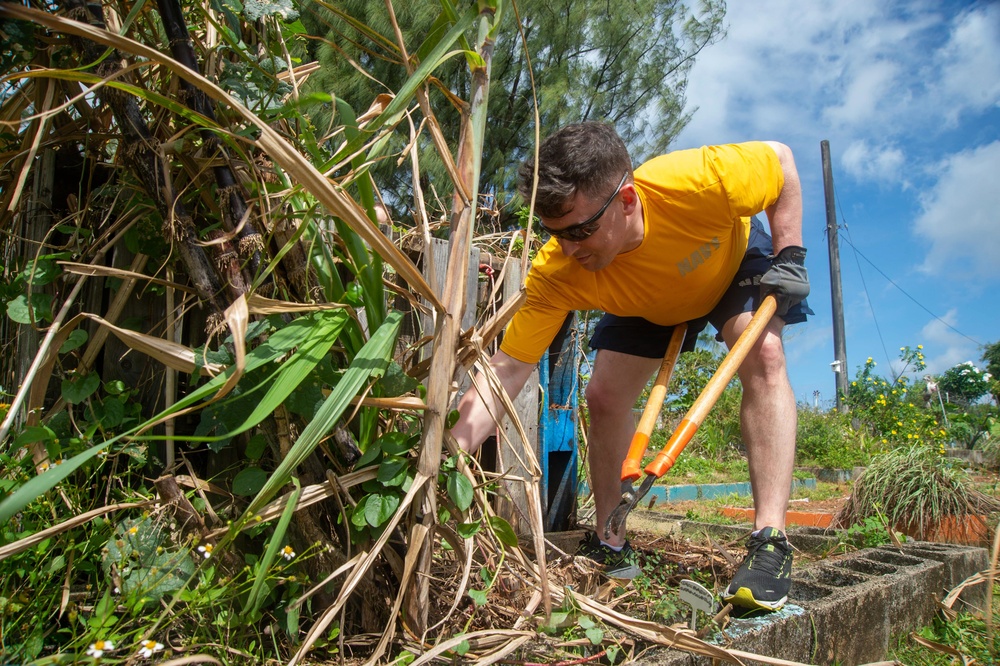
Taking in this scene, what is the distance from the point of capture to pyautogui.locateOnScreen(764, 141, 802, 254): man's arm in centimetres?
240

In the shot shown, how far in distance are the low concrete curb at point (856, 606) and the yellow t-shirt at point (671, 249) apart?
1059 mm

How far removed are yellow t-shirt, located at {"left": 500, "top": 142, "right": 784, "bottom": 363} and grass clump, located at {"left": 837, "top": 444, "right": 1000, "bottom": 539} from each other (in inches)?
73.5

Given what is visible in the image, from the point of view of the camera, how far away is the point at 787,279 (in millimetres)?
2234

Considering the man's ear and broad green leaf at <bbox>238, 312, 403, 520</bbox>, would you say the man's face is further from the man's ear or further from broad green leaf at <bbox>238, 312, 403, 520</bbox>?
broad green leaf at <bbox>238, 312, 403, 520</bbox>

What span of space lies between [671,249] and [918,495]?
2198 mm

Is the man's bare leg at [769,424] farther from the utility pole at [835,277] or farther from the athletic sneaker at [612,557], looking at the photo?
the utility pole at [835,277]

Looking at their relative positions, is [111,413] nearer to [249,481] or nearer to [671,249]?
[249,481]

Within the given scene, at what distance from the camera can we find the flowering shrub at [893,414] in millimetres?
7258

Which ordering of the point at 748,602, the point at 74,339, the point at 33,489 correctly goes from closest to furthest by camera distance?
the point at 33,489, the point at 74,339, the point at 748,602

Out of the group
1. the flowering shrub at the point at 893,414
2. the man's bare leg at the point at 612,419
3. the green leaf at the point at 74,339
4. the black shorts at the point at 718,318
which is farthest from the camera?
the flowering shrub at the point at 893,414

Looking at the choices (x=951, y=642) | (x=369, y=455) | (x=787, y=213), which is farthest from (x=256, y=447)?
(x=951, y=642)

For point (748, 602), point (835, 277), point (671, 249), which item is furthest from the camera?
point (835, 277)

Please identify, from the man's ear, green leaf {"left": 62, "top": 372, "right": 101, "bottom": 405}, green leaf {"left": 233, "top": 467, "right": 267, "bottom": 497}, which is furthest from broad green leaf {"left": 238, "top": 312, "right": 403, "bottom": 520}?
the man's ear

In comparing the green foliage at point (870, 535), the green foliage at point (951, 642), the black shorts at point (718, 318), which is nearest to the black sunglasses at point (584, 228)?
the black shorts at point (718, 318)
